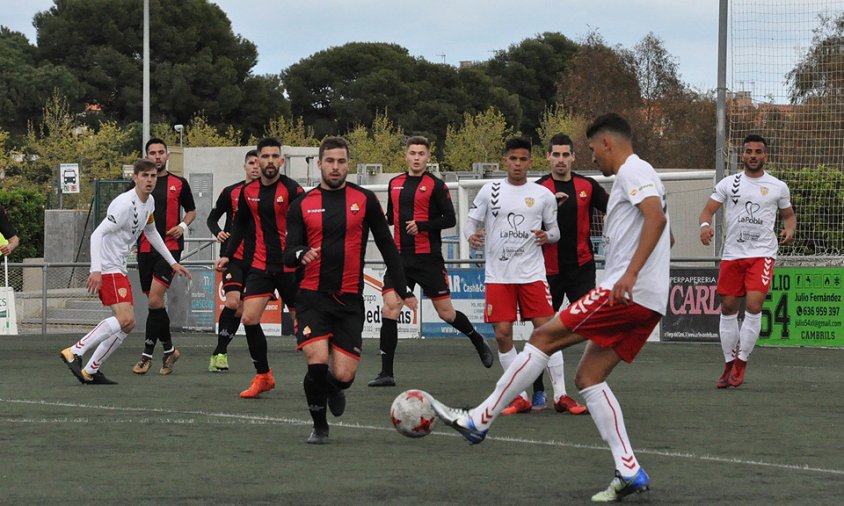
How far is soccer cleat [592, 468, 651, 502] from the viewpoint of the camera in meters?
6.83

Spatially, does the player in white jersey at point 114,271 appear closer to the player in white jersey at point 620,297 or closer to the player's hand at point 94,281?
the player's hand at point 94,281

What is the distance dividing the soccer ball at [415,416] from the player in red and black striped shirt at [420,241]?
5404mm

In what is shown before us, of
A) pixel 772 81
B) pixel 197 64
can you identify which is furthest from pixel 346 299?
pixel 197 64

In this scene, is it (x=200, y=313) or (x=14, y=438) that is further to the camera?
(x=200, y=313)

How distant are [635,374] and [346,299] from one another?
6.31m

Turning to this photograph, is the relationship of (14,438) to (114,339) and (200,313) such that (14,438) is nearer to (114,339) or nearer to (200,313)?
(114,339)

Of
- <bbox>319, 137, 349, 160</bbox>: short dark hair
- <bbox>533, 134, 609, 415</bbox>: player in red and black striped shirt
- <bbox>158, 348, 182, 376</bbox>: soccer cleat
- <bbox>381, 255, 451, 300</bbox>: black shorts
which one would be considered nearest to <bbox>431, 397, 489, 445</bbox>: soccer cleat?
<bbox>319, 137, 349, 160</bbox>: short dark hair

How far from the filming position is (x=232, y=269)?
13.6 metres

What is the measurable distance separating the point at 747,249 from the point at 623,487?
653cm

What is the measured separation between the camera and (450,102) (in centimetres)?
8719

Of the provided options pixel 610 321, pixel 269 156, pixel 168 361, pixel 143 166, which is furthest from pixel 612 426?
pixel 168 361

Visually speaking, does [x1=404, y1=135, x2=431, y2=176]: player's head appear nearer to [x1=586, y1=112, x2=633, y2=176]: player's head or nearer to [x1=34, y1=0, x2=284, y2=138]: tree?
[x1=586, y1=112, x2=633, y2=176]: player's head

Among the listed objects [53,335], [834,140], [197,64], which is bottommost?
[53,335]

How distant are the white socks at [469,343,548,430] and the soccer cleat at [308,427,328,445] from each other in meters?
1.76
